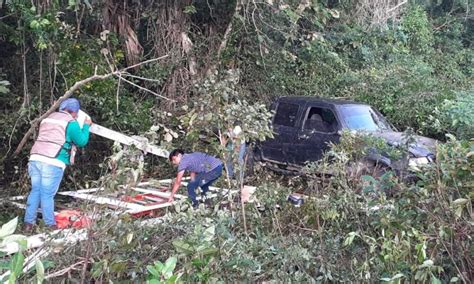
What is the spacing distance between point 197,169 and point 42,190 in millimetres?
1745

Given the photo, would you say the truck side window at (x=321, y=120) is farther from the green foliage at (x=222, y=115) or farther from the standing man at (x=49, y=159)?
the standing man at (x=49, y=159)

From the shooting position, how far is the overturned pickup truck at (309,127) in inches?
336

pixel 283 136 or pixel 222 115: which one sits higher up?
pixel 222 115

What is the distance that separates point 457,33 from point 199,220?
16979 mm

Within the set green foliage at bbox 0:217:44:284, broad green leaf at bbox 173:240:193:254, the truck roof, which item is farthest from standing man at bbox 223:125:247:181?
the truck roof

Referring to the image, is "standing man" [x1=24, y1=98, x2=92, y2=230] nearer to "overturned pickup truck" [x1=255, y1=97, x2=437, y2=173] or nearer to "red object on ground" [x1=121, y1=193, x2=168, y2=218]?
"red object on ground" [x1=121, y1=193, x2=168, y2=218]

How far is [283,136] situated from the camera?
9211mm

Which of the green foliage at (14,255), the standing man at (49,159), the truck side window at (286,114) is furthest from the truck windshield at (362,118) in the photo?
the green foliage at (14,255)

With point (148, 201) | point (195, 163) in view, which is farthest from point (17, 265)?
point (148, 201)

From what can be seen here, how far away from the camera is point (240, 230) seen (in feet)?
13.9

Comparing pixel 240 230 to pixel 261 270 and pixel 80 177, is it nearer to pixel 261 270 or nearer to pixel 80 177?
pixel 261 270

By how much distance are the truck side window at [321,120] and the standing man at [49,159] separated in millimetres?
4402

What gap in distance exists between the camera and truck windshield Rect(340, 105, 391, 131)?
852cm

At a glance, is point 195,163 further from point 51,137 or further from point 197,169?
point 51,137
